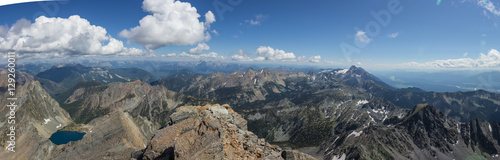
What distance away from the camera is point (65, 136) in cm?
17600

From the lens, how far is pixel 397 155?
13125 cm

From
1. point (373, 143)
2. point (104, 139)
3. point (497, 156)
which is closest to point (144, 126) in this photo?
point (104, 139)

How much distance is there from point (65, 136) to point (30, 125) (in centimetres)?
5843

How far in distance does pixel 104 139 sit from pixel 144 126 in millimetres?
64198

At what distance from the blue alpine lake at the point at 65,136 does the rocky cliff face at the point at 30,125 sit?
14.0 ft

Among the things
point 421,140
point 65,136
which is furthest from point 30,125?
point 421,140

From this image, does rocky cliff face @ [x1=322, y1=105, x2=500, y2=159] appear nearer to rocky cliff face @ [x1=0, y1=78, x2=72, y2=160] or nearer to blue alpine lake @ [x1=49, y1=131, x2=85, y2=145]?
rocky cliff face @ [x1=0, y1=78, x2=72, y2=160]

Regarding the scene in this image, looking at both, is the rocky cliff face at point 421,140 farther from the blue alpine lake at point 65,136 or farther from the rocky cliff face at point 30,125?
the blue alpine lake at point 65,136

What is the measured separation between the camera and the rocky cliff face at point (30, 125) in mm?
96512

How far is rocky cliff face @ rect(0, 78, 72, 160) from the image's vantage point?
96.5 metres

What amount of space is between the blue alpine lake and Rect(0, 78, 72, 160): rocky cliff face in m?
4.27

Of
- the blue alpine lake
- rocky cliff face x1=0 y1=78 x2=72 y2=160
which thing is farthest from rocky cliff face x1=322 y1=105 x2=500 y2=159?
the blue alpine lake

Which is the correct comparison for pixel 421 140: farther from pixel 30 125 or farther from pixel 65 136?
pixel 65 136

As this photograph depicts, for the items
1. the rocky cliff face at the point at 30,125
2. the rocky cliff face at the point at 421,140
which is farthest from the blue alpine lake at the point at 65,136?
the rocky cliff face at the point at 421,140
